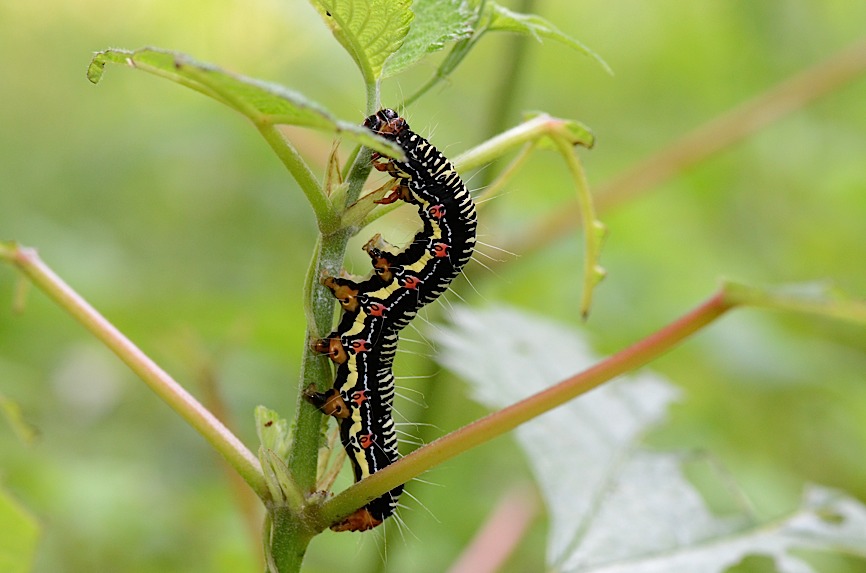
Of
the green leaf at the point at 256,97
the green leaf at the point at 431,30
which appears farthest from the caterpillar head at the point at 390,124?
the green leaf at the point at 256,97

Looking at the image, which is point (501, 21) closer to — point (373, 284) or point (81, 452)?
point (373, 284)

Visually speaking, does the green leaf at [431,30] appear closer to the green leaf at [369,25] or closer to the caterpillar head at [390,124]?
the green leaf at [369,25]

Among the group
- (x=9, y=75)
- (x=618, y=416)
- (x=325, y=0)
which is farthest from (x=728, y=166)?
(x=9, y=75)

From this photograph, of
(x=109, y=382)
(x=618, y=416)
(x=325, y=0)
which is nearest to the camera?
(x=325, y=0)

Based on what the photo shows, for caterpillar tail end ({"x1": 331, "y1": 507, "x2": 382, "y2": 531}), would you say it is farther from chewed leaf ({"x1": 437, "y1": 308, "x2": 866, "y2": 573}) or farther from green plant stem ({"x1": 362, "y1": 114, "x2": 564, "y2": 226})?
green plant stem ({"x1": 362, "y1": 114, "x2": 564, "y2": 226})

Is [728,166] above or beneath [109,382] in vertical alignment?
beneath

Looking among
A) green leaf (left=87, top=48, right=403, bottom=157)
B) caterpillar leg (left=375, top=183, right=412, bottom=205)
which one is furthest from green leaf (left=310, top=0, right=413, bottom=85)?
caterpillar leg (left=375, top=183, right=412, bottom=205)

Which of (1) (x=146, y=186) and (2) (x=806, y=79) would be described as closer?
(2) (x=806, y=79)
